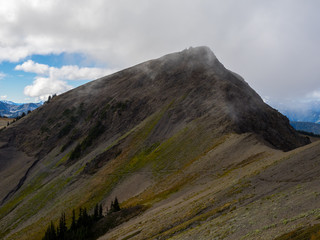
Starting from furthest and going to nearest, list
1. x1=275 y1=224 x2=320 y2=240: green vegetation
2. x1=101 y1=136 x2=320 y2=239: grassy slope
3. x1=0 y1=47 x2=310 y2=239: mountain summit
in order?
x1=0 y1=47 x2=310 y2=239: mountain summit → x1=101 y1=136 x2=320 y2=239: grassy slope → x1=275 y1=224 x2=320 y2=240: green vegetation

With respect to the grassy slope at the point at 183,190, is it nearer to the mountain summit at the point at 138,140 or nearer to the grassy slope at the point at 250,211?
the grassy slope at the point at 250,211

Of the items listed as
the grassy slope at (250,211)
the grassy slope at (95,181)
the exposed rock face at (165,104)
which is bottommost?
the grassy slope at (250,211)

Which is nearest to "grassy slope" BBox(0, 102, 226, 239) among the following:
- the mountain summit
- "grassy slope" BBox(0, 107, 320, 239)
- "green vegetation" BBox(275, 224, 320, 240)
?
"grassy slope" BBox(0, 107, 320, 239)

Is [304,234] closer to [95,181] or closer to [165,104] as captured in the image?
[95,181]

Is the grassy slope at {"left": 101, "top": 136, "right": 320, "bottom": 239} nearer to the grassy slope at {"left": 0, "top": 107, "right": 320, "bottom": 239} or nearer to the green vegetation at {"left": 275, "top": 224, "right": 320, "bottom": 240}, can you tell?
the grassy slope at {"left": 0, "top": 107, "right": 320, "bottom": 239}

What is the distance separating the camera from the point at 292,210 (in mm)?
27062

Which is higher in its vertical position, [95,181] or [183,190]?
[95,181]

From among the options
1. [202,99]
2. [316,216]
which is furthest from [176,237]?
[202,99]

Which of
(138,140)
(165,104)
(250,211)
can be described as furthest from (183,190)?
(165,104)

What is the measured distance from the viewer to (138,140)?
101875mm

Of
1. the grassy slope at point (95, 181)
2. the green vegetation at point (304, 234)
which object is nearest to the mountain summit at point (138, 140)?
the grassy slope at point (95, 181)

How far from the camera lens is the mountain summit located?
7356 cm

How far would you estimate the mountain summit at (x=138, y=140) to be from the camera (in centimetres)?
7356

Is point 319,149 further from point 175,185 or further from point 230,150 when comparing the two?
point 175,185
